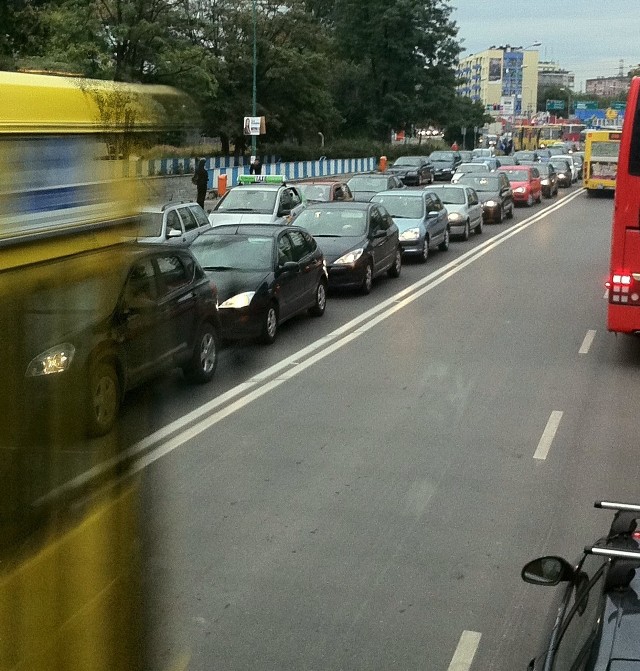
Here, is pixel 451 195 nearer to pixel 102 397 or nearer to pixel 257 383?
pixel 257 383

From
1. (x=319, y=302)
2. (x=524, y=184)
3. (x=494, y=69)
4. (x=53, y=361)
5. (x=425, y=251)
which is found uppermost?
(x=494, y=69)

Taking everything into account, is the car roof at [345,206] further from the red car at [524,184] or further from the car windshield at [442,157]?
the car windshield at [442,157]

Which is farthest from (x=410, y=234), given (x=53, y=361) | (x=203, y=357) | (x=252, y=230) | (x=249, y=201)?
(x=53, y=361)

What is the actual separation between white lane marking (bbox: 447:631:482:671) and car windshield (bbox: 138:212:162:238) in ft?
8.95

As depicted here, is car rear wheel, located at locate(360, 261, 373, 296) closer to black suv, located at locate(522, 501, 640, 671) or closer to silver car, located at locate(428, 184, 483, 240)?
silver car, located at locate(428, 184, 483, 240)

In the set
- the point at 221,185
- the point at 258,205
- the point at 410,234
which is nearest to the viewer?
the point at 410,234

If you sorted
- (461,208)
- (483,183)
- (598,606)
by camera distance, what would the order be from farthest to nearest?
(483,183), (461,208), (598,606)

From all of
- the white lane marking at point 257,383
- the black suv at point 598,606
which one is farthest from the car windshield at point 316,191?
the black suv at point 598,606

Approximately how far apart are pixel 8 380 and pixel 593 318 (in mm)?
14945

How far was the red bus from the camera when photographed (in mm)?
12531

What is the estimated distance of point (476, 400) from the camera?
37.6ft

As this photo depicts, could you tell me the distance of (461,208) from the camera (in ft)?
96.2

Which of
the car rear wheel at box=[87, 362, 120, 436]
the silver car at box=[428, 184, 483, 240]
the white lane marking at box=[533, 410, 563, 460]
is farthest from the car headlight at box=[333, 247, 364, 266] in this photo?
the car rear wheel at box=[87, 362, 120, 436]

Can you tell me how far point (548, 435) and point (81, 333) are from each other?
753 cm
